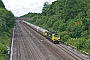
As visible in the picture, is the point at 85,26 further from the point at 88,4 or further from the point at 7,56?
the point at 7,56

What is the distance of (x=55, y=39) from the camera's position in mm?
53500

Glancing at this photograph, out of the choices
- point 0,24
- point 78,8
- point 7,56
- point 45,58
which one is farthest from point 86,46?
point 78,8

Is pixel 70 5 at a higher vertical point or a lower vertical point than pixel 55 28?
higher

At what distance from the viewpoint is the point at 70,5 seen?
2933 inches

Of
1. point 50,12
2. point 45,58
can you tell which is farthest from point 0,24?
point 50,12

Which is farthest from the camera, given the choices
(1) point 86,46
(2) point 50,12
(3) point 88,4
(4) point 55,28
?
(2) point 50,12

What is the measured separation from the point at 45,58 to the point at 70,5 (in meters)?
42.0

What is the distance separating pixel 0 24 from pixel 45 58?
84.3ft

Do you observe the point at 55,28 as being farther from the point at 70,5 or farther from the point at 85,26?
the point at 85,26

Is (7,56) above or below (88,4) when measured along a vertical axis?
below

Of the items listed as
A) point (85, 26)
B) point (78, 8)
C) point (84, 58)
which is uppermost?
point (78, 8)

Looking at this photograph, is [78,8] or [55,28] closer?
[78,8]

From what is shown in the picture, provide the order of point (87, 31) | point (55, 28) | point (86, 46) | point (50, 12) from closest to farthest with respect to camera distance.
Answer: point (86, 46) < point (87, 31) < point (55, 28) < point (50, 12)

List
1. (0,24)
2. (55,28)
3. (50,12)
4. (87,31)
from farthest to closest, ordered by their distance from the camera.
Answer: (50,12) → (55,28) → (0,24) → (87,31)
